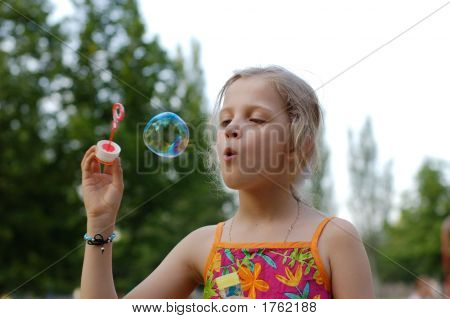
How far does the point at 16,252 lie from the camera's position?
592 inches

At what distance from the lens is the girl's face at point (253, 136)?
180cm

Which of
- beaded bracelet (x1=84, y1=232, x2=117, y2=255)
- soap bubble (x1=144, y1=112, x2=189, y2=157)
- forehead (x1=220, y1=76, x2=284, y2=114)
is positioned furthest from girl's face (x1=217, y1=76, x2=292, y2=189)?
soap bubble (x1=144, y1=112, x2=189, y2=157)

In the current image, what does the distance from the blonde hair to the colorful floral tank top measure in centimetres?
23

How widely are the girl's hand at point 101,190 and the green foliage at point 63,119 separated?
11800 mm

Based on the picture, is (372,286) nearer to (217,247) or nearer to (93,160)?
(217,247)

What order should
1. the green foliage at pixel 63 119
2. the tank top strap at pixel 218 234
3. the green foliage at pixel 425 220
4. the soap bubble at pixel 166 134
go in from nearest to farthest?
the tank top strap at pixel 218 234
the soap bubble at pixel 166 134
the green foliage at pixel 63 119
the green foliage at pixel 425 220

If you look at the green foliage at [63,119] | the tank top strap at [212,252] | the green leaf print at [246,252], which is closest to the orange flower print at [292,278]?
the green leaf print at [246,252]

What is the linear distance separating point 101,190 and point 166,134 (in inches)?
47.6

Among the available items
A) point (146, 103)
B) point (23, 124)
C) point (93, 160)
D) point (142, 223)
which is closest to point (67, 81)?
point (23, 124)

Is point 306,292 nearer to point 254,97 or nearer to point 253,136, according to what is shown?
point 253,136

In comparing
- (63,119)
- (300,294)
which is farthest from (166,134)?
(63,119)

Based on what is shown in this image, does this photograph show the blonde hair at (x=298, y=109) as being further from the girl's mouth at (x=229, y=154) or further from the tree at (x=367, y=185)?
the tree at (x=367, y=185)

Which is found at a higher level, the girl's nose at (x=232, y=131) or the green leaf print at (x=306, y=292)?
the girl's nose at (x=232, y=131)

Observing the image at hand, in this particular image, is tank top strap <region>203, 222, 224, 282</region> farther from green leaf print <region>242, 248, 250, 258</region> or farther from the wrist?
the wrist
